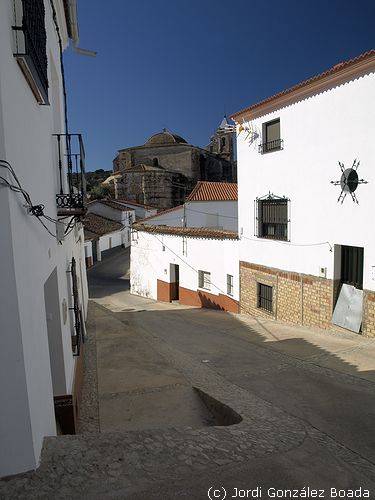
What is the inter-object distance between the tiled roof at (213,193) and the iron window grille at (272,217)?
45.2 feet

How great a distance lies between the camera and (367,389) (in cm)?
654

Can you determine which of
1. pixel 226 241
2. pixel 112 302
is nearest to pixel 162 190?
pixel 112 302

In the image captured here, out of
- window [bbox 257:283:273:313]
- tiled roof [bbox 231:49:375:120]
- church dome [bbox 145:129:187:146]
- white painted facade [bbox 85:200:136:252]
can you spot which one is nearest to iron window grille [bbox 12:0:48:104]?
tiled roof [bbox 231:49:375:120]

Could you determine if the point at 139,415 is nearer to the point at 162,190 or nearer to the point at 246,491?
the point at 246,491

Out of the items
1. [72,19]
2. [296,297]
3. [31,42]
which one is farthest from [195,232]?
[31,42]

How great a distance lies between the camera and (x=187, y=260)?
57.6 ft

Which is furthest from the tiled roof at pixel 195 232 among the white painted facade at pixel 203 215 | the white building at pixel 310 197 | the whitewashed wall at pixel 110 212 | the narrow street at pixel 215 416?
the whitewashed wall at pixel 110 212

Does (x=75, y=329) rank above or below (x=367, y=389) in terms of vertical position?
above

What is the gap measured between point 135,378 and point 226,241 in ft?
30.3

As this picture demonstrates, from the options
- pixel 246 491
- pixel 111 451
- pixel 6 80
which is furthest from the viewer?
pixel 111 451

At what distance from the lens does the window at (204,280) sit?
54.4 feet

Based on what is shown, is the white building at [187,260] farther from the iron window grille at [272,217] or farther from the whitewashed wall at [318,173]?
the whitewashed wall at [318,173]

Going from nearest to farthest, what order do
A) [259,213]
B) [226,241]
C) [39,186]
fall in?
[39,186], [259,213], [226,241]

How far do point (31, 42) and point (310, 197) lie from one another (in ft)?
30.2
